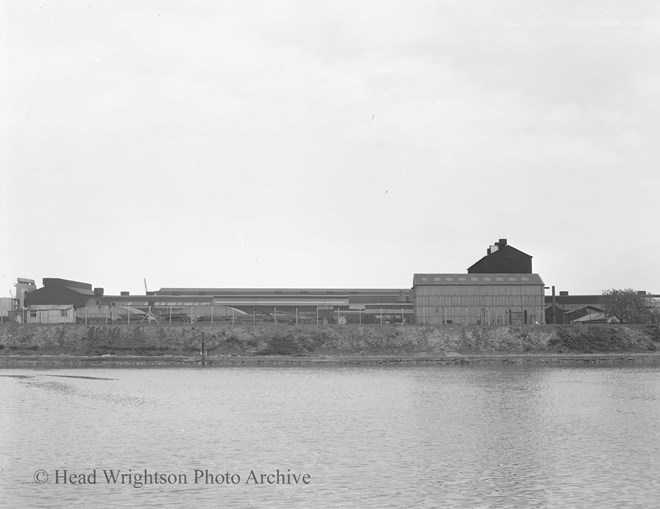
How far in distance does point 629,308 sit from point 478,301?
2753 centimetres

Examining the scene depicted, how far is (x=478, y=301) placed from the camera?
134125 mm

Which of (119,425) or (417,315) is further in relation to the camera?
(417,315)

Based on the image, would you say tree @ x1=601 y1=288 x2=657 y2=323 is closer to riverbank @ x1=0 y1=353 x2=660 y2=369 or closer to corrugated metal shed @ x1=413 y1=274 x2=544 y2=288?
corrugated metal shed @ x1=413 y1=274 x2=544 y2=288

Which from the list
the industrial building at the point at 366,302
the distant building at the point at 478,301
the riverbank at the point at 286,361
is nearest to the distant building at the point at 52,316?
the industrial building at the point at 366,302

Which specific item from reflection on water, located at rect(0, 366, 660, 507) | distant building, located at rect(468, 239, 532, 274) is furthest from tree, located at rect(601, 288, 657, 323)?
reflection on water, located at rect(0, 366, 660, 507)

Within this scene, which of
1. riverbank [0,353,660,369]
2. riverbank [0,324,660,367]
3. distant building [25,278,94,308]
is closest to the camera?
riverbank [0,353,660,369]

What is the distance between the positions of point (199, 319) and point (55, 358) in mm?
37836

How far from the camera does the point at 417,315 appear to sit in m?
135

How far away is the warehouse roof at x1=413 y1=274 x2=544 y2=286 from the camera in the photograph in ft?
444

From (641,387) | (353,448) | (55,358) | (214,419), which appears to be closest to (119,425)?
(214,419)

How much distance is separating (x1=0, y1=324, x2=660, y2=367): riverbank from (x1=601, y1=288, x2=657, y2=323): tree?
538 inches

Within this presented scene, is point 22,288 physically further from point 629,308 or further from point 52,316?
point 629,308

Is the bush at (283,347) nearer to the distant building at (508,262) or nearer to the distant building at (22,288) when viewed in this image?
A: the distant building at (508,262)

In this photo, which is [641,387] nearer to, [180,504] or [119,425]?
[119,425]
